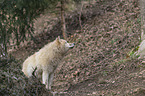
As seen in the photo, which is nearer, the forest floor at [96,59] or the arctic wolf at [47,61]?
the forest floor at [96,59]

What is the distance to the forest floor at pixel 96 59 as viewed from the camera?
531 centimetres

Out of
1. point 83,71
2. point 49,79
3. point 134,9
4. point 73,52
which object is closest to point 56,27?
point 73,52

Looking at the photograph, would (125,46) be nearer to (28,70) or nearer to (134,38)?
(134,38)

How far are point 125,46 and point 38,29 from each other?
442 inches

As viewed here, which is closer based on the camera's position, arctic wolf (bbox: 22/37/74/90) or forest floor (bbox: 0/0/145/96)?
forest floor (bbox: 0/0/145/96)

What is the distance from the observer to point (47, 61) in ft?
24.8

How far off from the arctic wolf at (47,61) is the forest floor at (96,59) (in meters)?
0.59

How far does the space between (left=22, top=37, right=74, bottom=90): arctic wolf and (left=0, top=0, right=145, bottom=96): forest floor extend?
0.59m

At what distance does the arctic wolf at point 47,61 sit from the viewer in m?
7.51

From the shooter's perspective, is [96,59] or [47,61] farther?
[96,59]

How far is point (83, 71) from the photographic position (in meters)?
10.4

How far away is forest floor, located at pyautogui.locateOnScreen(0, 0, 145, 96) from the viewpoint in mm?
5313

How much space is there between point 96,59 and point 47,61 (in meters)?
4.08

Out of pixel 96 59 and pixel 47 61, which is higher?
pixel 47 61
